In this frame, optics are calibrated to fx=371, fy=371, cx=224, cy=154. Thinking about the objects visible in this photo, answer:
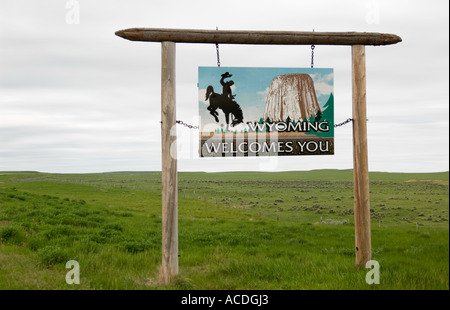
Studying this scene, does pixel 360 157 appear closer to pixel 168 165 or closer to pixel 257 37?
pixel 257 37

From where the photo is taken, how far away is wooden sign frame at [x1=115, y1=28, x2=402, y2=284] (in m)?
8.21

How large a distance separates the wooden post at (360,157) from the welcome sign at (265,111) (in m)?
0.62

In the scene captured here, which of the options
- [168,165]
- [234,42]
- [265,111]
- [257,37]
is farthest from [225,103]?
[168,165]

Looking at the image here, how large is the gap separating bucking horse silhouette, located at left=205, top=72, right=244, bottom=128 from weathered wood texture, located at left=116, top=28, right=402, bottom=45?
92cm

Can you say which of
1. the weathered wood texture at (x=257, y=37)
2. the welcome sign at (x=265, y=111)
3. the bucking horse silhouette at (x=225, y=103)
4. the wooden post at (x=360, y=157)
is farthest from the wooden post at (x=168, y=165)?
the wooden post at (x=360, y=157)

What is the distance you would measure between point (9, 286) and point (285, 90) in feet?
24.9

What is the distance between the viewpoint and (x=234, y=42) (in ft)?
27.9

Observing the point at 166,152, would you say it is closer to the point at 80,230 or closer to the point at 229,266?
the point at 229,266

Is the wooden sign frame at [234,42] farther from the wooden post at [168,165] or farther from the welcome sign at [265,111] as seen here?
the welcome sign at [265,111]

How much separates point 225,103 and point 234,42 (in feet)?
4.61

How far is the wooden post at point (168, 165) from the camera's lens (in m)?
8.20

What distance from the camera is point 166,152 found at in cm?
820

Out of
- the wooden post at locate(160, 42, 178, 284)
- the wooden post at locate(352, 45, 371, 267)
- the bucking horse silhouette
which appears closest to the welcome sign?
the bucking horse silhouette
